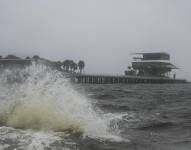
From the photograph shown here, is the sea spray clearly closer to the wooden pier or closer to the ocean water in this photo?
the ocean water

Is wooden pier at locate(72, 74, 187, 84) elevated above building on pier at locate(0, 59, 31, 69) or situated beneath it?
situated beneath

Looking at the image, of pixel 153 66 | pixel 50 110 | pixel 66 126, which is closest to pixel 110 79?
pixel 153 66

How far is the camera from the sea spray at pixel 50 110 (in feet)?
53.5

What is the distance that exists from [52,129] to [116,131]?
309 cm

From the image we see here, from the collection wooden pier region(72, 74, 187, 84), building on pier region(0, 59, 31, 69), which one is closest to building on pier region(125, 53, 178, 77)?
wooden pier region(72, 74, 187, 84)

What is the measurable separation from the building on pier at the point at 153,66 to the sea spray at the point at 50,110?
161343 millimetres

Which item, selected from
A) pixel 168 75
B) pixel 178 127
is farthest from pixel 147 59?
pixel 178 127

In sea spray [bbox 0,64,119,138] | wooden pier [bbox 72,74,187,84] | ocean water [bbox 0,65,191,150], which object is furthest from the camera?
wooden pier [bbox 72,74,187,84]

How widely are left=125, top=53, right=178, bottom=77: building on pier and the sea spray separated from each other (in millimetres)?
161343

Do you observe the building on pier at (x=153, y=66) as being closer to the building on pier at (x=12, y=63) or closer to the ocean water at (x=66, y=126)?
the building on pier at (x=12, y=63)

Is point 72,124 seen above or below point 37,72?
below

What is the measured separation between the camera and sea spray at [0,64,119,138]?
16297 millimetres

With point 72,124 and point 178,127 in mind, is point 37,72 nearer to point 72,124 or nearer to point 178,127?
point 72,124

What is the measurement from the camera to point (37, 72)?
2048cm
